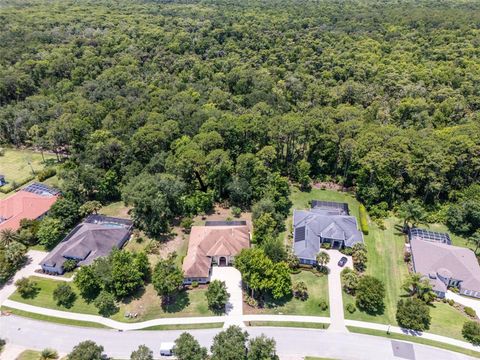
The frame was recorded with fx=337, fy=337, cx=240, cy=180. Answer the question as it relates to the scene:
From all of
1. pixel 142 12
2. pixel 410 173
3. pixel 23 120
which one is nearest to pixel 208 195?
pixel 410 173

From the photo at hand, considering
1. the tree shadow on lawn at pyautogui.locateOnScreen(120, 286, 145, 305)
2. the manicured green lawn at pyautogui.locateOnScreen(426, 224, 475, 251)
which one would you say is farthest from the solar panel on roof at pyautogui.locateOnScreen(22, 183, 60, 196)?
the manicured green lawn at pyautogui.locateOnScreen(426, 224, 475, 251)

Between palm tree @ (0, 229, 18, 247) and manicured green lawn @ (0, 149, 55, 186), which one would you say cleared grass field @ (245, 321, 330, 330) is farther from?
manicured green lawn @ (0, 149, 55, 186)

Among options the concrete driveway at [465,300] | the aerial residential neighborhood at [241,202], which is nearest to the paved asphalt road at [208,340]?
the aerial residential neighborhood at [241,202]

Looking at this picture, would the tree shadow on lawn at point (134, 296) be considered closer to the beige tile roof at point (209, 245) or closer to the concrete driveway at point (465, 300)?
the beige tile roof at point (209, 245)

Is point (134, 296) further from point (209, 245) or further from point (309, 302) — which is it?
point (309, 302)

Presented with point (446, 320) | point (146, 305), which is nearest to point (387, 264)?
point (446, 320)

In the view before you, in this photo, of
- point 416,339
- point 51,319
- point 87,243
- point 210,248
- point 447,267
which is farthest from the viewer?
point 87,243
